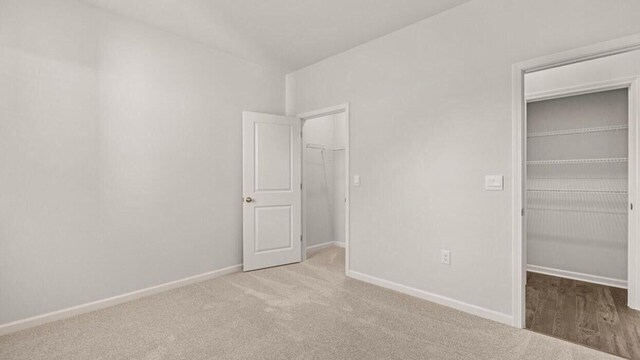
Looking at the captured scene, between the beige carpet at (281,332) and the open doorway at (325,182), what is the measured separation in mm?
1960

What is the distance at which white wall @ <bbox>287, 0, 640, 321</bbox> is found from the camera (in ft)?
7.57

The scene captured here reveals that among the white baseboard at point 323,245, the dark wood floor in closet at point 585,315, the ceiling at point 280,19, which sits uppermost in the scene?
the ceiling at point 280,19

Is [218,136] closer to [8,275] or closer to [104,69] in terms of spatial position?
[104,69]

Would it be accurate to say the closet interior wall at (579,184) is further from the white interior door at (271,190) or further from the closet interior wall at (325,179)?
the white interior door at (271,190)

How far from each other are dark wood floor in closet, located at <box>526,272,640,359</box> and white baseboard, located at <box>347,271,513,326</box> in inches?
9.1

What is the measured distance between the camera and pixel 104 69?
274 centimetres

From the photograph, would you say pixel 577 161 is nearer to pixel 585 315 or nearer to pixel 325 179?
pixel 585 315

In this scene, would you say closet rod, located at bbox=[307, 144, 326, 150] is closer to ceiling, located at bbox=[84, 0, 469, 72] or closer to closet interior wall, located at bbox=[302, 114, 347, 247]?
closet interior wall, located at bbox=[302, 114, 347, 247]

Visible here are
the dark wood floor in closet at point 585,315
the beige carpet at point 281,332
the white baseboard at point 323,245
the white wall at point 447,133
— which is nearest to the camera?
the beige carpet at point 281,332

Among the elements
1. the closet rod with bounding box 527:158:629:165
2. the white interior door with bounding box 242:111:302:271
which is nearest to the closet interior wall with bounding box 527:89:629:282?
the closet rod with bounding box 527:158:629:165

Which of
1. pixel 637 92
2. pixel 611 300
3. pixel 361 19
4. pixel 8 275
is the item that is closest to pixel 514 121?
pixel 637 92

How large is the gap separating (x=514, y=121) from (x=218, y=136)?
2.99 metres

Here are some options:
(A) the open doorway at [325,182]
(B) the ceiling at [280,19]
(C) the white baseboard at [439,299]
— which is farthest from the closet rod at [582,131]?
(A) the open doorway at [325,182]

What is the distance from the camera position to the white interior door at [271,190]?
3789 millimetres
